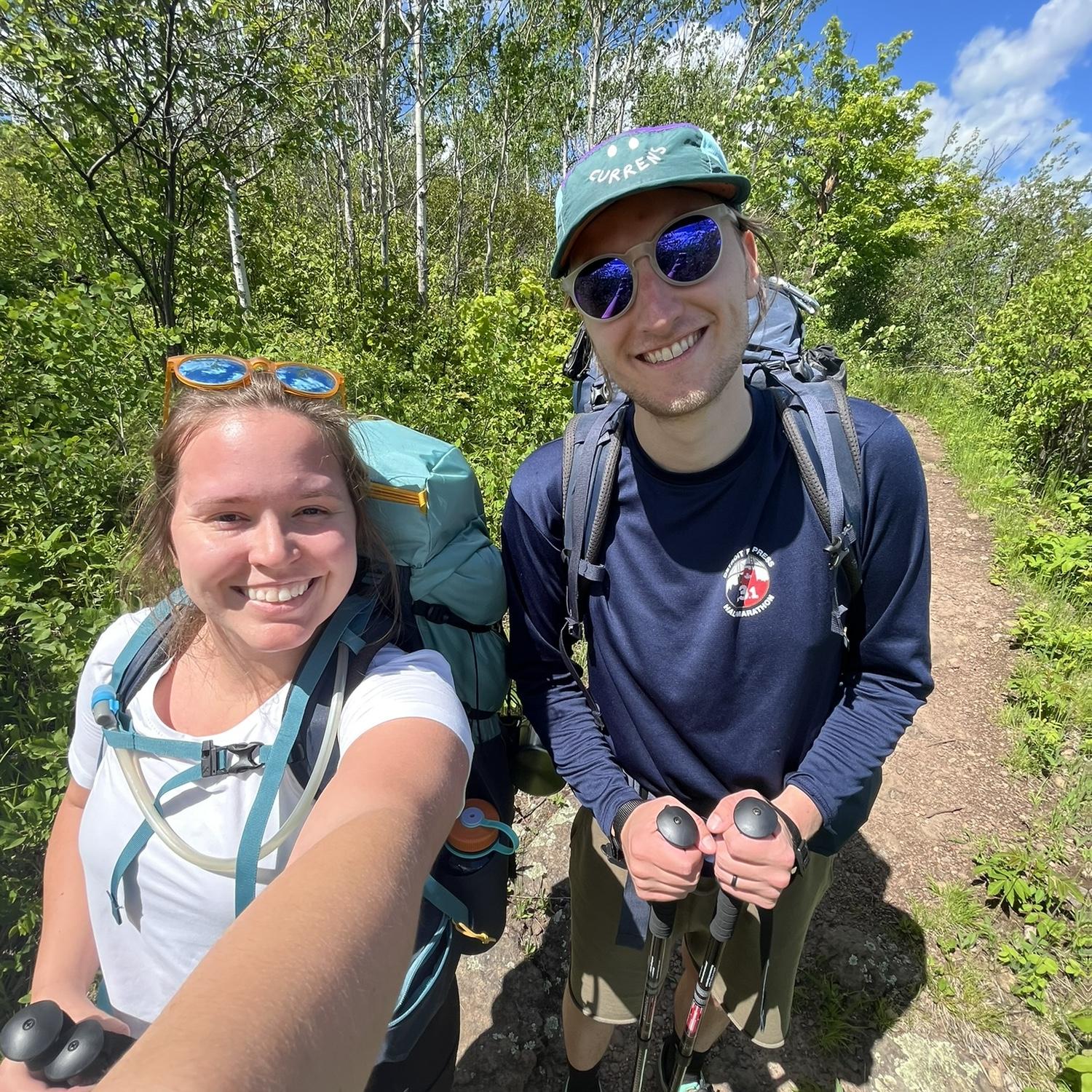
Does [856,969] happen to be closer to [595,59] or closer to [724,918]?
[724,918]

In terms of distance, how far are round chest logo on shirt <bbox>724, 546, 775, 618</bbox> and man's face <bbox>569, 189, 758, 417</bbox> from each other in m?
0.33

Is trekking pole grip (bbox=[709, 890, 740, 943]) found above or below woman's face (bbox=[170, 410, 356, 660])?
below

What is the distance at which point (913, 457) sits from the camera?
1.19m

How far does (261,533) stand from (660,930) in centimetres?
117

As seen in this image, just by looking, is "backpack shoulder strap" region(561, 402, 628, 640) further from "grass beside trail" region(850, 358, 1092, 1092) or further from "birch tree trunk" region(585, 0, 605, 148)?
"birch tree trunk" region(585, 0, 605, 148)

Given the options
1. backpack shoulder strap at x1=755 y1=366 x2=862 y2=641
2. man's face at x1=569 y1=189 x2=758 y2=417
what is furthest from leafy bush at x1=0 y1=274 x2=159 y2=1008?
backpack shoulder strap at x1=755 y1=366 x2=862 y2=641

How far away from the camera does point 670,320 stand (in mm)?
1198

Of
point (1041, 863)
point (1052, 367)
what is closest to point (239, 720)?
point (1041, 863)

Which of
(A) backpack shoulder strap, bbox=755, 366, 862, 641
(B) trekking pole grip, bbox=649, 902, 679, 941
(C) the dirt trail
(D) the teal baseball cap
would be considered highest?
(D) the teal baseball cap

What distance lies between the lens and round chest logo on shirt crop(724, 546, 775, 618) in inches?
47.3

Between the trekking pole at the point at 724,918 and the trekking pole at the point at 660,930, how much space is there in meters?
0.09

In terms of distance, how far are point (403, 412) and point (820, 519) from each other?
536cm

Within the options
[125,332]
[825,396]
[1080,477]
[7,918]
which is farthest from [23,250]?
[1080,477]

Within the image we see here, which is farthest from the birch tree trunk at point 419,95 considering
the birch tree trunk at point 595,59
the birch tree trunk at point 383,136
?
the birch tree trunk at point 595,59
